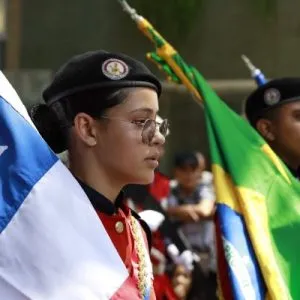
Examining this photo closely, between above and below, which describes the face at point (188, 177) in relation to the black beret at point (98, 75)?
below

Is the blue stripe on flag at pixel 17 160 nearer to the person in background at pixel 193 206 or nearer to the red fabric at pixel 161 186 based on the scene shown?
the person in background at pixel 193 206

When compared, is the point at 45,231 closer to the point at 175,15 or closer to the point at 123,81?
the point at 123,81

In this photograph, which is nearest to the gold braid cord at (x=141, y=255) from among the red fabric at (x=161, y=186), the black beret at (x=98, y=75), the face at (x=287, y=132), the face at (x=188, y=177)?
the black beret at (x=98, y=75)

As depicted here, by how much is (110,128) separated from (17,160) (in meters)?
0.27

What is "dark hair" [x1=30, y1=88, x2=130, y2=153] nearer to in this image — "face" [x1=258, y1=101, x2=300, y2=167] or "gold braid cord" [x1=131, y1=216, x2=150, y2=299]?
"gold braid cord" [x1=131, y1=216, x2=150, y2=299]

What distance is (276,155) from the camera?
3.51m

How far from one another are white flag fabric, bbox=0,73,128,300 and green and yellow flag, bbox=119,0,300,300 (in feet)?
2.62

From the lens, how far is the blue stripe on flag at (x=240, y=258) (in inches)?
118

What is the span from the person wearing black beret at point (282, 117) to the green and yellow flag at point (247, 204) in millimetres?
137

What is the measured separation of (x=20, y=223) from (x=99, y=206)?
275mm

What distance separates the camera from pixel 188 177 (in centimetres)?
615

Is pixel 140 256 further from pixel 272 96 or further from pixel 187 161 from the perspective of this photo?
pixel 187 161

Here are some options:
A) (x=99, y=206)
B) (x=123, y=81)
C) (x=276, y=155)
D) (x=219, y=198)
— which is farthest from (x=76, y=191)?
(x=276, y=155)

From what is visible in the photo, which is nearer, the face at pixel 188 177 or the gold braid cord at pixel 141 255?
the gold braid cord at pixel 141 255
